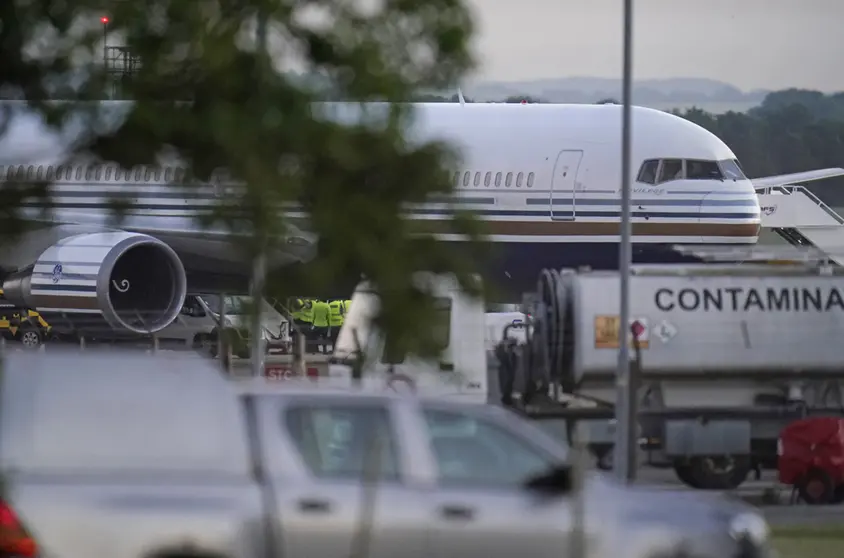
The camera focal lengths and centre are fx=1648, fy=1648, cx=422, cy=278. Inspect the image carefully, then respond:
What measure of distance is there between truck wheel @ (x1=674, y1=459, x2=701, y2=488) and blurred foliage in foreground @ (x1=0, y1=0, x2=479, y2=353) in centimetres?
1015

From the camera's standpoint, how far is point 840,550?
13.3 meters

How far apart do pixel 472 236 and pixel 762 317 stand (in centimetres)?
1039

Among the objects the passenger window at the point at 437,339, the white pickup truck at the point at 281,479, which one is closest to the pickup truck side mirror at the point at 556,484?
the white pickup truck at the point at 281,479

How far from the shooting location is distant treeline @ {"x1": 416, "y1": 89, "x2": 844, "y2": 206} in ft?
132

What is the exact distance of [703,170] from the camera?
85.5 ft

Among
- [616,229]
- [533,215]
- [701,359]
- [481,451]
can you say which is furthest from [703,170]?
[481,451]

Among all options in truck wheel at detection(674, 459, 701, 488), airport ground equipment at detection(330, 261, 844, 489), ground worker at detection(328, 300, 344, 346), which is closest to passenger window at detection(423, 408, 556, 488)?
airport ground equipment at detection(330, 261, 844, 489)

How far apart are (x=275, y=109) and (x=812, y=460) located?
10669 millimetres

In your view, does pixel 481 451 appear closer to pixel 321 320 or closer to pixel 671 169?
pixel 671 169

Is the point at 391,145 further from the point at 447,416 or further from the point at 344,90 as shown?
the point at 447,416

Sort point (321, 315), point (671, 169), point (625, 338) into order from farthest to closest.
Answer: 1. point (321, 315)
2. point (671, 169)
3. point (625, 338)

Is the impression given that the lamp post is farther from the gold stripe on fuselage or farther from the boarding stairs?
the boarding stairs

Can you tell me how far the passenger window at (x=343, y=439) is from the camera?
8805mm

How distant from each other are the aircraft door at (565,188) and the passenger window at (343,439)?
17246mm
